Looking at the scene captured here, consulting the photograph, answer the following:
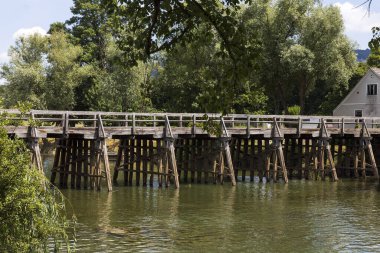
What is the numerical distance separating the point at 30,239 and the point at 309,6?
157ft

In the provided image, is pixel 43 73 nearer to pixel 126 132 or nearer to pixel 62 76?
pixel 62 76

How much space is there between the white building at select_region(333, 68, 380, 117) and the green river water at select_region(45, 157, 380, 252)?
23391 mm

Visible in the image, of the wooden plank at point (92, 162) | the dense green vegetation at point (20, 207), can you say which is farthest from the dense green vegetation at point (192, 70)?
the dense green vegetation at point (20, 207)

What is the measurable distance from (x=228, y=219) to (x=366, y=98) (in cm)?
3678

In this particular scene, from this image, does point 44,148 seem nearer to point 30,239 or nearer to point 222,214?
point 222,214

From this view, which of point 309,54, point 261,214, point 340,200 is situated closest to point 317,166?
point 340,200

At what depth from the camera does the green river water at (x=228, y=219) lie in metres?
17.8

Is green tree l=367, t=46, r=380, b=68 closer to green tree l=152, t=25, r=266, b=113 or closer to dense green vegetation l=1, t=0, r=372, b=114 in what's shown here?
dense green vegetation l=1, t=0, r=372, b=114

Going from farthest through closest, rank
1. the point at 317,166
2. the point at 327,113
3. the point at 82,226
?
the point at 327,113, the point at 317,166, the point at 82,226

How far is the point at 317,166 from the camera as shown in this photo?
3716 centimetres

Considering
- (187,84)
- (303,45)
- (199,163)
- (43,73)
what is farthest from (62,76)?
(199,163)

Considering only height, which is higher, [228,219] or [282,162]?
[282,162]

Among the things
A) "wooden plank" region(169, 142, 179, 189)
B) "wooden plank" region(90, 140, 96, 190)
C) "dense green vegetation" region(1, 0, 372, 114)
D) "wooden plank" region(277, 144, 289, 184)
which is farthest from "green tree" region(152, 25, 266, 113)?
"wooden plank" region(90, 140, 96, 190)

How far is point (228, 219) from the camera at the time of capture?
878 inches
